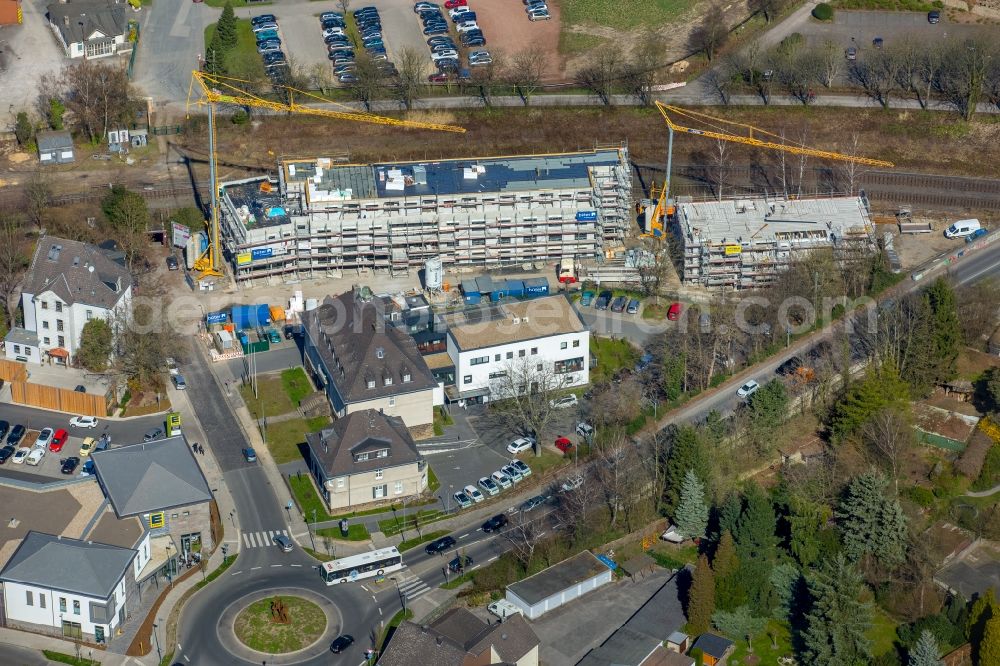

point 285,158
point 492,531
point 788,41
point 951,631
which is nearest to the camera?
point 951,631

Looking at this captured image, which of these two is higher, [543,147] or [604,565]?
[543,147]

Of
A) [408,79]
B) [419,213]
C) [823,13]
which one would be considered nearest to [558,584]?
[419,213]

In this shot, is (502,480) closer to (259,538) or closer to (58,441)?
(259,538)

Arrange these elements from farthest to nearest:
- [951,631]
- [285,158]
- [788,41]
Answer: [788,41], [285,158], [951,631]

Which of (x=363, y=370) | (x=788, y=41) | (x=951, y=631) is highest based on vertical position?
(x=788, y=41)

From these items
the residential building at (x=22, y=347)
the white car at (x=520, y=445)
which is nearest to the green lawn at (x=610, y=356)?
the white car at (x=520, y=445)

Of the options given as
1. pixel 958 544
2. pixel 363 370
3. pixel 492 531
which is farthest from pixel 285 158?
pixel 958 544

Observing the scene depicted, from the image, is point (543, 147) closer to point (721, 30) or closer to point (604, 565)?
point (721, 30)
